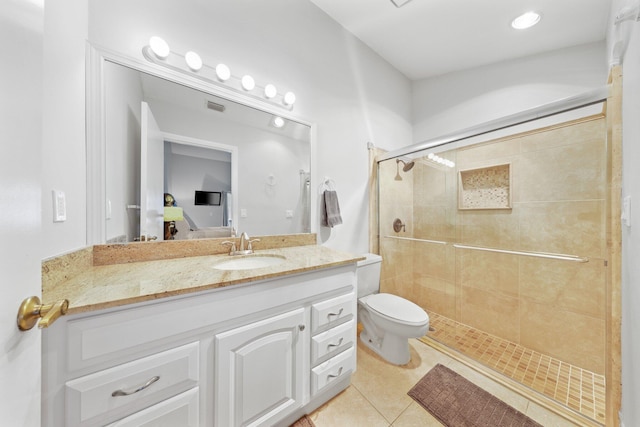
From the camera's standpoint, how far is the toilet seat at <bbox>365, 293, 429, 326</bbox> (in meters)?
1.44

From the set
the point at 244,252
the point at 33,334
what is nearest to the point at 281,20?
the point at 244,252

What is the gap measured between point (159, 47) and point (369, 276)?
1.98 metres

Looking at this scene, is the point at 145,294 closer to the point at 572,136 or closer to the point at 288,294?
the point at 288,294

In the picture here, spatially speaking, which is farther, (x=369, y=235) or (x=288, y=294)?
(x=369, y=235)

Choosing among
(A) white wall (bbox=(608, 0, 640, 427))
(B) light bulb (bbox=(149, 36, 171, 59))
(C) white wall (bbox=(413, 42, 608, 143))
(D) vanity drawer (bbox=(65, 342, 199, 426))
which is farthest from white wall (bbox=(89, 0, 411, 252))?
(A) white wall (bbox=(608, 0, 640, 427))

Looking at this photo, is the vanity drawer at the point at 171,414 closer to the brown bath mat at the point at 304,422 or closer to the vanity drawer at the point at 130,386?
the vanity drawer at the point at 130,386

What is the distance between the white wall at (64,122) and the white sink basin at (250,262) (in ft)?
2.00

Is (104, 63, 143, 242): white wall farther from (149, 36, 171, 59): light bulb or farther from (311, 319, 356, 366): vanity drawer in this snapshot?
(311, 319, 356, 366): vanity drawer

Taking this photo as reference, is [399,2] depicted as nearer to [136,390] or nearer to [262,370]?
[262,370]

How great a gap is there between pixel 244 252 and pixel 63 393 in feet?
2.67

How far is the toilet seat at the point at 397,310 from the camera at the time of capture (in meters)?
1.44

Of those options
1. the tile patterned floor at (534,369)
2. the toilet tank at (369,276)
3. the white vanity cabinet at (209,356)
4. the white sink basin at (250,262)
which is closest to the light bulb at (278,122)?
the white sink basin at (250,262)

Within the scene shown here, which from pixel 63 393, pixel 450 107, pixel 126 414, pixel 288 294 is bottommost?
pixel 126 414

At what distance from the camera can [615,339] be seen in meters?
0.99
